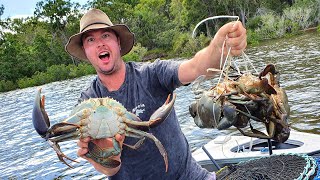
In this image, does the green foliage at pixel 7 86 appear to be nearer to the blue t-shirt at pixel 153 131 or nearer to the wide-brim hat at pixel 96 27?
the wide-brim hat at pixel 96 27

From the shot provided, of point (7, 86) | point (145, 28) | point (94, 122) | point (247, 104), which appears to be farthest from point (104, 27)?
point (145, 28)

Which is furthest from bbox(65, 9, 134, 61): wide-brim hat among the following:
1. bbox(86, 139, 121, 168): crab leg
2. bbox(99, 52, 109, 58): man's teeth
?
bbox(86, 139, 121, 168): crab leg

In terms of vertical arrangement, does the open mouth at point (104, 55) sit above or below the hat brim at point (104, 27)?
below

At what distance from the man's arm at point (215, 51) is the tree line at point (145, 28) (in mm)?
39193

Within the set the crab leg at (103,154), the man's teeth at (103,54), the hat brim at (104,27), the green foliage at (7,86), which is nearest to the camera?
the crab leg at (103,154)

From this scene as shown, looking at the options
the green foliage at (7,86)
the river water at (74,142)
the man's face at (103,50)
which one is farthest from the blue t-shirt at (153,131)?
the green foliage at (7,86)

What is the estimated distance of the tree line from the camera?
44.0m

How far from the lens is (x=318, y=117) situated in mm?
10898

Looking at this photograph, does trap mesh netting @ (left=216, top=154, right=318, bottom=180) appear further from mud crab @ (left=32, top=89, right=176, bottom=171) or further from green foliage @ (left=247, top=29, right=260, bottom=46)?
green foliage @ (left=247, top=29, right=260, bottom=46)

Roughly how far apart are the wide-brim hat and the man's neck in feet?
1.26

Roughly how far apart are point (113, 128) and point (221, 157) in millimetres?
3524

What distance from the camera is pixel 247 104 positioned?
3.17 metres

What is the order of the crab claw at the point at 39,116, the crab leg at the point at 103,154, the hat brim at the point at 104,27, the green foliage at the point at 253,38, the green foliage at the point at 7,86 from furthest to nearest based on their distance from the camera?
the green foliage at the point at 7,86
the green foliage at the point at 253,38
the hat brim at the point at 104,27
the crab leg at the point at 103,154
the crab claw at the point at 39,116

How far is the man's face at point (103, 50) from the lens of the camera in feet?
13.3
